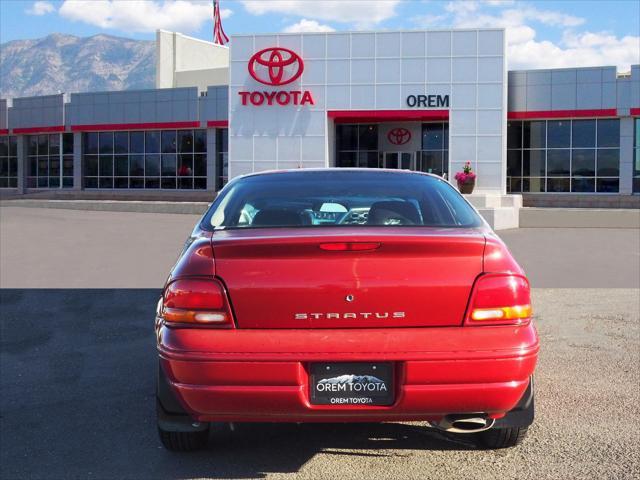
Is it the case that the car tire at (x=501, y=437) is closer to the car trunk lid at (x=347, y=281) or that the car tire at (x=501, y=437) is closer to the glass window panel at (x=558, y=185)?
the car trunk lid at (x=347, y=281)

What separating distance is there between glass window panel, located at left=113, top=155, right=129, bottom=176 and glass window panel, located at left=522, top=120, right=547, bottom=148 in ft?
72.1

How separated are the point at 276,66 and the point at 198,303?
1224 inches

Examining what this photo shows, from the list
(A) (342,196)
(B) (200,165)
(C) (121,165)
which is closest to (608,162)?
(B) (200,165)

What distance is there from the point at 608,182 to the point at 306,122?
14.4m

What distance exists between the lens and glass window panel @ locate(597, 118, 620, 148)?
116 ft

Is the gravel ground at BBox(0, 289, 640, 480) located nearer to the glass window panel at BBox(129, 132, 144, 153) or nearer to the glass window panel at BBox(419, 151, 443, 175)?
the glass window panel at BBox(419, 151, 443, 175)

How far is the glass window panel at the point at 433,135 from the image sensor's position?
37.5 m

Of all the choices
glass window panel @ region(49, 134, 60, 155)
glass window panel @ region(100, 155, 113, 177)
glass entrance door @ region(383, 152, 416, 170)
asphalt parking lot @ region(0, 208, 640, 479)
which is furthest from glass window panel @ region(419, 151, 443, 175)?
asphalt parking lot @ region(0, 208, 640, 479)

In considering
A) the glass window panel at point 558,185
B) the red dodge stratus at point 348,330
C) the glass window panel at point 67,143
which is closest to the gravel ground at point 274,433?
the red dodge stratus at point 348,330

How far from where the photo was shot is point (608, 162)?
3562 cm

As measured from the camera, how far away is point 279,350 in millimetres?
3320

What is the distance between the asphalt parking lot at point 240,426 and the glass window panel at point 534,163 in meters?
26.9

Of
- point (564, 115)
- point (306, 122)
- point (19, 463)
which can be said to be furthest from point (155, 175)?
point (19, 463)

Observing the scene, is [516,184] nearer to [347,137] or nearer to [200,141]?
[347,137]
